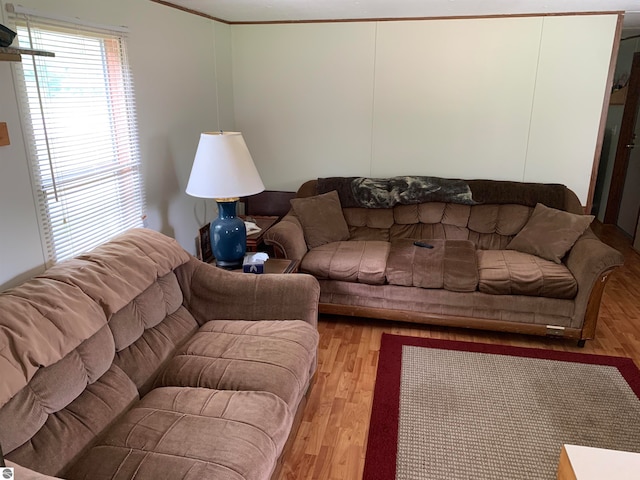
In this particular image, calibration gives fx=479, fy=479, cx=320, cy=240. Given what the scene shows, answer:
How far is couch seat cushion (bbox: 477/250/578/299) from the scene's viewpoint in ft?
9.89

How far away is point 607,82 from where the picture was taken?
11.9 ft

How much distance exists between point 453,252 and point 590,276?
0.86 meters

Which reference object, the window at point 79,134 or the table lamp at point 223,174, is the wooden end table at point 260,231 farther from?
the window at point 79,134

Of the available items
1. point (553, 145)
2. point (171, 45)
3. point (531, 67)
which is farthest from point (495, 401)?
point (171, 45)

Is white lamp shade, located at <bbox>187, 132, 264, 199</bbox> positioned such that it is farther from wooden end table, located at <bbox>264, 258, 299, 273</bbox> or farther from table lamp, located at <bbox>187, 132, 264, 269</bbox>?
wooden end table, located at <bbox>264, 258, 299, 273</bbox>

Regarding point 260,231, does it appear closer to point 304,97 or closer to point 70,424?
point 304,97

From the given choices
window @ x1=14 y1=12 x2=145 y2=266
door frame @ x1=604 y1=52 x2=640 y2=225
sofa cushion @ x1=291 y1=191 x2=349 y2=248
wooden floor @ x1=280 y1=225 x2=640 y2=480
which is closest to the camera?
window @ x1=14 y1=12 x2=145 y2=266

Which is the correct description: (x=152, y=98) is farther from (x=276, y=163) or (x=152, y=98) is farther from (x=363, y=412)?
(x=363, y=412)

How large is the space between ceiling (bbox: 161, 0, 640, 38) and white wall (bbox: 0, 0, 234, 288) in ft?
0.79

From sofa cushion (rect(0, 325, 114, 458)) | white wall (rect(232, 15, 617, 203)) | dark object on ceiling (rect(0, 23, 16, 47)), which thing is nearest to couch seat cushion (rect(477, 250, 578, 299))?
white wall (rect(232, 15, 617, 203))

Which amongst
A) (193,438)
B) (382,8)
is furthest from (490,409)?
(382,8)

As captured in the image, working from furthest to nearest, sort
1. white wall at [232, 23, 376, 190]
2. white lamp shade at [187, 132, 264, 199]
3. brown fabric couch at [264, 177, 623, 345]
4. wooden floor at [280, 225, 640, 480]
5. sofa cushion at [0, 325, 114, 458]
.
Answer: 1. white wall at [232, 23, 376, 190]
2. brown fabric couch at [264, 177, 623, 345]
3. white lamp shade at [187, 132, 264, 199]
4. wooden floor at [280, 225, 640, 480]
5. sofa cushion at [0, 325, 114, 458]

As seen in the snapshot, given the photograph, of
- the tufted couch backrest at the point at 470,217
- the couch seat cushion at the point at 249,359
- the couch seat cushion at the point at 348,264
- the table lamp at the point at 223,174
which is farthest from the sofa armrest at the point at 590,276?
the table lamp at the point at 223,174

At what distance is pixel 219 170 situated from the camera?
8.84 ft
